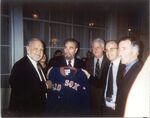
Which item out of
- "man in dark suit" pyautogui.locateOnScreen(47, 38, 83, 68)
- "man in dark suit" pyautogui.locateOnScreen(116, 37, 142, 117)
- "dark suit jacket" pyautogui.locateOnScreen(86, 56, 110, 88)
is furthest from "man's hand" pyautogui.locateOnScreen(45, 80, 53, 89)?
"man in dark suit" pyautogui.locateOnScreen(116, 37, 142, 117)

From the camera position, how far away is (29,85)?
140cm

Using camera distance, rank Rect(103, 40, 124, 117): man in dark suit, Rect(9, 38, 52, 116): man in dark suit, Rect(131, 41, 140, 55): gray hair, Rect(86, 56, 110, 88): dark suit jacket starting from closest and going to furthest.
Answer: Rect(131, 41, 140, 55): gray hair, Rect(9, 38, 52, 116): man in dark suit, Rect(103, 40, 124, 117): man in dark suit, Rect(86, 56, 110, 88): dark suit jacket

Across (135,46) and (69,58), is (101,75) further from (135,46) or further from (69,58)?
(135,46)

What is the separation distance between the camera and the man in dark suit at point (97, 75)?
1711 millimetres

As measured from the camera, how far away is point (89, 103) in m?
1.78

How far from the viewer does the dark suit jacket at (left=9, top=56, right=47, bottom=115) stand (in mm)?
1369

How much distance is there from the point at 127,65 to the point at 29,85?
1.73 ft

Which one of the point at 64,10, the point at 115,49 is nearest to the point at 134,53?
the point at 115,49

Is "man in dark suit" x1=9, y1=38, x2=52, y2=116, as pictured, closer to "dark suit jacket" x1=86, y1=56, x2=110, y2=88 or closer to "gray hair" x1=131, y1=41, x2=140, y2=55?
"dark suit jacket" x1=86, y1=56, x2=110, y2=88

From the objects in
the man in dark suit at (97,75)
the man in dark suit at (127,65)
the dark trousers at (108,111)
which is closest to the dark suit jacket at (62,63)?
the man in dark suit at (97,75)

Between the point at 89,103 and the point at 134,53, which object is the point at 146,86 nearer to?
the point at 134,53

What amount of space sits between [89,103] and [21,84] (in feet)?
1.87

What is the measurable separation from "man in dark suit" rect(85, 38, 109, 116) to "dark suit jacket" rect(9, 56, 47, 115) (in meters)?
0.39

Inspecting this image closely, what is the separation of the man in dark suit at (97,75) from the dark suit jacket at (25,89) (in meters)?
0.39
